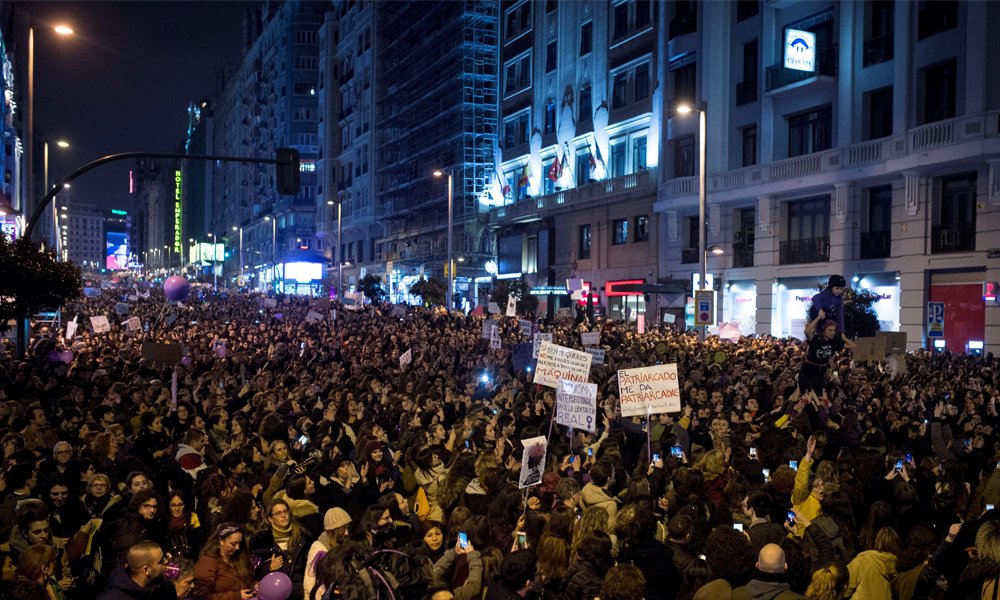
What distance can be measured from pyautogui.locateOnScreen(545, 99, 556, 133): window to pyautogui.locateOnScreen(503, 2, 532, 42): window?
5.03 metres

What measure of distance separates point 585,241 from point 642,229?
5028 millimetres

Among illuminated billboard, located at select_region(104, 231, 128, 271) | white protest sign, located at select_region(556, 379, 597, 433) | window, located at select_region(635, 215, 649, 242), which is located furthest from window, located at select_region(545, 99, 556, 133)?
illuminated billboard, located at select_region(104, 231, 128, 271)

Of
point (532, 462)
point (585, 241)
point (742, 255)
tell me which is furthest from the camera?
point (585, 241)

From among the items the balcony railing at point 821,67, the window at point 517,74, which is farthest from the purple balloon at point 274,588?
the window at point 517,74

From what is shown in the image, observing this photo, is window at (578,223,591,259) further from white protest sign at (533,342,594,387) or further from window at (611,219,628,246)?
white protest sign at (533,342,594,387)

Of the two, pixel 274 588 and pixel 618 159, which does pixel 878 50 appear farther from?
pixel 274 588

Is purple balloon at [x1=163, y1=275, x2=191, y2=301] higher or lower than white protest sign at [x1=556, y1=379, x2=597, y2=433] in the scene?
higher

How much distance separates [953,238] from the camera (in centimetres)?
2730

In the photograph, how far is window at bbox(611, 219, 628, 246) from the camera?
42312mm

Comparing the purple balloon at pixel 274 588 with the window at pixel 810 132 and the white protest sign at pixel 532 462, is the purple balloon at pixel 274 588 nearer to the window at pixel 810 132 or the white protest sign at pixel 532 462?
the white protest sign at pixel 532 462

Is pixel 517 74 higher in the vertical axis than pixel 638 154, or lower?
higher

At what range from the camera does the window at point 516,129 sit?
51.2 m

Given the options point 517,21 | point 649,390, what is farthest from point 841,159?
point 517,21

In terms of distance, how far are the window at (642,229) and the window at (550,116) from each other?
9159 millimetres
